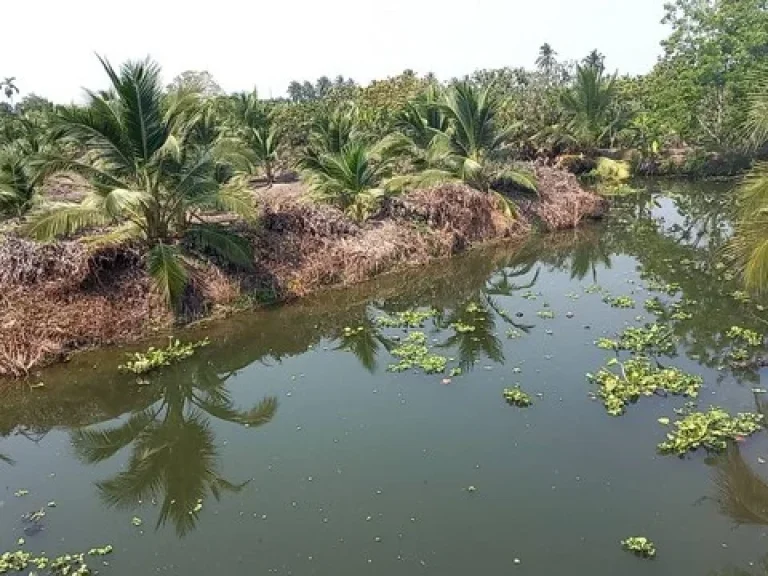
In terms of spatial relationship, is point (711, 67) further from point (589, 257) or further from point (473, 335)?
point (473, 335)

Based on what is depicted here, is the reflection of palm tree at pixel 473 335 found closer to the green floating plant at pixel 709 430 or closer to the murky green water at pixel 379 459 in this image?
the murky green water at pixel 379 459

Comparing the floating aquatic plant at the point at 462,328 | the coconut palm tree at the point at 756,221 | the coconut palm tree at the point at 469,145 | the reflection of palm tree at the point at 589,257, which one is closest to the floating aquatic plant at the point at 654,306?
the reflection of palm tree at the point at 589,257

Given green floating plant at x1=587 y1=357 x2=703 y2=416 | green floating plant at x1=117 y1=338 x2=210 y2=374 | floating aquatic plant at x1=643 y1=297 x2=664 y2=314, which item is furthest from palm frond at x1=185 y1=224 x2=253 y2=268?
floating aquatic plant at x1=643 y1=297 x2=664 y2=314

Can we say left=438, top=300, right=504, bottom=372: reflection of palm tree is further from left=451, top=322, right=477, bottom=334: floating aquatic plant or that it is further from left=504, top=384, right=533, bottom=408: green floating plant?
left=504, top=384, right=533, bottom=408: green floating plant

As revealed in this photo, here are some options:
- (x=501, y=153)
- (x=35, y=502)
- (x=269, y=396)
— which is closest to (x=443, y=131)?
(x=501, y=153)

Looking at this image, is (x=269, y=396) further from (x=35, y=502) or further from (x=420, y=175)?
(x=420, y=175)

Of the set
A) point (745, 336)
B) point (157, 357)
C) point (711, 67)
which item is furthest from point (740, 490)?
point (711, 67)
